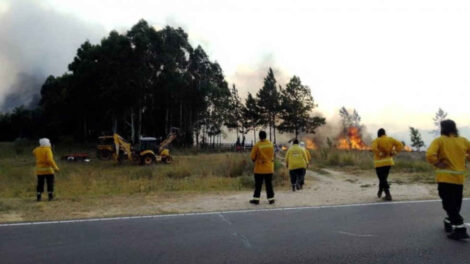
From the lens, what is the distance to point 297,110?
211 ft

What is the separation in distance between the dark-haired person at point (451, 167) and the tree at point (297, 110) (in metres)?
58.6

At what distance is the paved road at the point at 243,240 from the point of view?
5031 mm

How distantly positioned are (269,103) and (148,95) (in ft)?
87.5

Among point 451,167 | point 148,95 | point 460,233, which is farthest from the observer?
point 148,95

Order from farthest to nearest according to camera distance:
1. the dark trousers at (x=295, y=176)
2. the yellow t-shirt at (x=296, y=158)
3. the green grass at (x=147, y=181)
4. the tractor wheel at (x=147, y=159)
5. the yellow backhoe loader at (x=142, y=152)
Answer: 1. the yellow backhoe loader at (x=142, y=152)
2. the tractor wheel at (x=147, y=159)
3. the green grass at (x=147, y=181)
4. the dark trousers at (x=295, y=176)
5. the yellow t-shirt at (x=296, y=158)

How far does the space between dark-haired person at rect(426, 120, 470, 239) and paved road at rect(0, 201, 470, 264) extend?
0.43m

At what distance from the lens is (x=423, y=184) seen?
14.9 m

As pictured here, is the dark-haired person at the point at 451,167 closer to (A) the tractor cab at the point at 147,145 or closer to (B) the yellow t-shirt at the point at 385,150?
(B) the yellow t-shirt at the point at 385,150

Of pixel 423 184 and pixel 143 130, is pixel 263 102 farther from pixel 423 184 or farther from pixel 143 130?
pixel 423 184

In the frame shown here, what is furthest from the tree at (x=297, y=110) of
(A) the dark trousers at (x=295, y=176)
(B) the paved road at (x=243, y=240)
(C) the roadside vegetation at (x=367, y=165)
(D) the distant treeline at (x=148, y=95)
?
(B) the paved road at (x=243, y=240)

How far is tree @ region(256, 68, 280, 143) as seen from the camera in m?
66.4

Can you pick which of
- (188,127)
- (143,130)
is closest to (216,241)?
(188,127)

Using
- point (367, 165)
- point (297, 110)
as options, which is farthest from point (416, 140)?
point (367, 165)

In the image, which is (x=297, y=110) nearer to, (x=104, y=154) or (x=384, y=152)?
(x=104, y=154)
